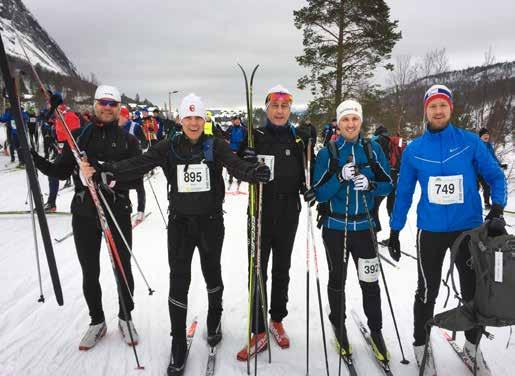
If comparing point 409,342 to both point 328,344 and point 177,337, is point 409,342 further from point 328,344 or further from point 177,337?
point 177,337

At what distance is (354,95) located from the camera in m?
20.2

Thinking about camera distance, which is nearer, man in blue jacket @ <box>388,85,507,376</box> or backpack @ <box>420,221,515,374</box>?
backpack @ <box>420,221,515,374</box>

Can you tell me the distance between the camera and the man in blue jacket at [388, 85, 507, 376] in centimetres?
250

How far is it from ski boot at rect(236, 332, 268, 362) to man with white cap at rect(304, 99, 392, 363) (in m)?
0.71

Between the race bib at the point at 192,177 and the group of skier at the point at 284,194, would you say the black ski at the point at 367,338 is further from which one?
the race bib at the point at 192,177

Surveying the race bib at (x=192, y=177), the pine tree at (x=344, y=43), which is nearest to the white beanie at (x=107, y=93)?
the race bib at (x=192, y=177)

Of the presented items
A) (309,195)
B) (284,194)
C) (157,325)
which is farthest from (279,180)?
(157,325)

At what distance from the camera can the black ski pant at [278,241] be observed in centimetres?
296

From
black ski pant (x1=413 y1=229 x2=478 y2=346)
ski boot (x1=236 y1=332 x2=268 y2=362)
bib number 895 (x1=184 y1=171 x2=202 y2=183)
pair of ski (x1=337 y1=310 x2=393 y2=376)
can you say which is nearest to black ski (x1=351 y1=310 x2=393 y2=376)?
pair of ski (x1=337 y1=310 x2=393 y2=376)

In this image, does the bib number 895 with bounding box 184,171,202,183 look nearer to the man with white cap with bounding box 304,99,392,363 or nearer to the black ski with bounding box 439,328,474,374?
the man with white cap with bounding box 304,99,392,363

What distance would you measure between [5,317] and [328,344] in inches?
134

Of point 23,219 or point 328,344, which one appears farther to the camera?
point 23,219

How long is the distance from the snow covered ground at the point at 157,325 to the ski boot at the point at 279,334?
0.06m

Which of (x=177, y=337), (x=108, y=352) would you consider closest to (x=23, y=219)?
(x=108, y=352)
